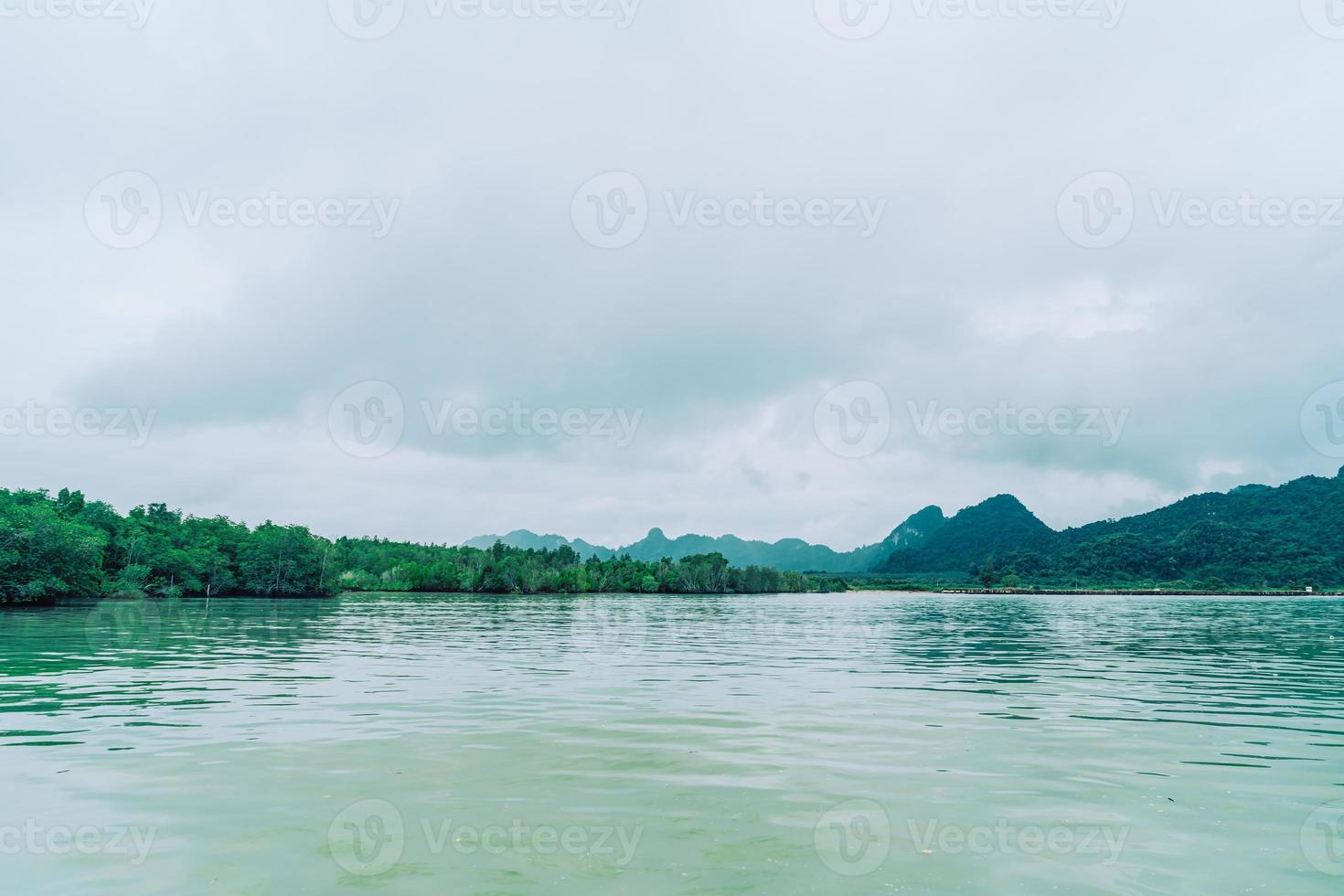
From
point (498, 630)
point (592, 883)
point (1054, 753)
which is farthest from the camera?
point (498, 630)

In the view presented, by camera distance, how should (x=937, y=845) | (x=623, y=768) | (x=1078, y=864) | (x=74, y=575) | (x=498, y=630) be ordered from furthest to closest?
(x=74, y=575) < (x=498, y=630) < (x=623, y=768) < (x=937, y=845) < (x=1078, y=864)

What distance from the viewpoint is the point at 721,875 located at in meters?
10.6

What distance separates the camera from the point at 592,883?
33.8ft

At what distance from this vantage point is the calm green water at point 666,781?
1083 cm

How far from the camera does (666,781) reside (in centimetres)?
1559

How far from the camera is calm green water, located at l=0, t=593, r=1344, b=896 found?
10828 mm

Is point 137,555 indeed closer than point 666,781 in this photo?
No

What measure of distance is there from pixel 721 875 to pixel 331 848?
19.2 ft

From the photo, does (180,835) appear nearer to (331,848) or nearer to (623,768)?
(331,848)

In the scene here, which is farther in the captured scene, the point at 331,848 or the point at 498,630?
the point at 498,630

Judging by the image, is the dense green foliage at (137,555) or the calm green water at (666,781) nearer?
the calm green water at (666,781)

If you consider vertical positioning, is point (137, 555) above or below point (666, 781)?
above

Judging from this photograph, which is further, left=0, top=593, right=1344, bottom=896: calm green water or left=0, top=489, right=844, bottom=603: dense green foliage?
left=0, top=489, right=844, bottom=603: dense green foliage

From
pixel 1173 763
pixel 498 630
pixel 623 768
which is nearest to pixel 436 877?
pixel 623 768
